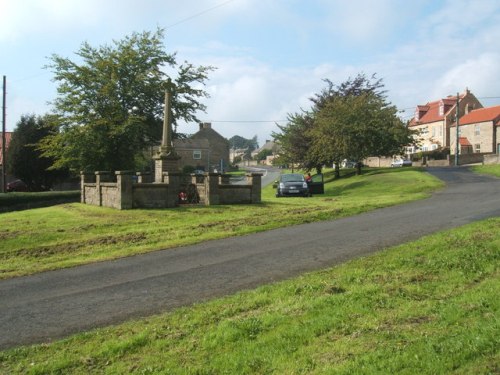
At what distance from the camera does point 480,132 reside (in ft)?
236

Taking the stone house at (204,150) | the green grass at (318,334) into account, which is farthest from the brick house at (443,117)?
the green grass at (318,334)

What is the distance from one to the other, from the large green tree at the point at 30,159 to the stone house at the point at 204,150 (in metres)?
32.7

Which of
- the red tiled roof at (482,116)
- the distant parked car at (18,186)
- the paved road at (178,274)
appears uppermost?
the red tiled roof at (482,116)

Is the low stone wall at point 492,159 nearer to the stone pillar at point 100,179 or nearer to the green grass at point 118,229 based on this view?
the green grass at point 118,229

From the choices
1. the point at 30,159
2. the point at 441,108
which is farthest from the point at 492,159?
the point at 30,159

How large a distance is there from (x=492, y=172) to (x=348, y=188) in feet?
36.5

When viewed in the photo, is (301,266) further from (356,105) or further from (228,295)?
(356,105)

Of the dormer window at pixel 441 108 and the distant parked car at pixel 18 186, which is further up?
the dormer window at pixel 441 108

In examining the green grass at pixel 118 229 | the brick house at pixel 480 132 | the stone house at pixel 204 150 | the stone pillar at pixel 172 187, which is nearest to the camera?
the green grass at pixel 118 229

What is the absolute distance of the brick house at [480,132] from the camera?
228 feet

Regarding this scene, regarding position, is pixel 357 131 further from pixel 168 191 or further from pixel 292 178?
pixel 168 191

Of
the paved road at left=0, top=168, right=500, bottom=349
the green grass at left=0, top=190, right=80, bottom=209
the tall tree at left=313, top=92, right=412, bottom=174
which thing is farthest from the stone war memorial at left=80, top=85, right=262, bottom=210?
the tall tree at left=313, top=92, right=412, bottom=174

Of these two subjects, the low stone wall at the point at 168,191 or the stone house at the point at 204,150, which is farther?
the stone house at the point at 204,150

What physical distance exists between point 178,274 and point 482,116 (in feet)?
245
